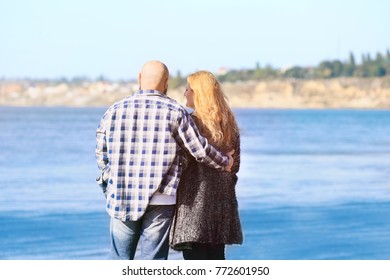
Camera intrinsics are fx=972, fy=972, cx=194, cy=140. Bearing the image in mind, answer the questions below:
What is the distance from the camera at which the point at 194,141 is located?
3324 mm

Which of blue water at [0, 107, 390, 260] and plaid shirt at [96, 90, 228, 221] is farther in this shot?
blue water at [0, 107, 390, 260]

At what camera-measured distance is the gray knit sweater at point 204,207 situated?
11.2 ft

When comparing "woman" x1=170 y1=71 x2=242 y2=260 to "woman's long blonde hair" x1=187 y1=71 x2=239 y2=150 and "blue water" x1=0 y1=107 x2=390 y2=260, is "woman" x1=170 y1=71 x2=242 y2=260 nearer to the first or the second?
"woman's long blonde hair" x1=187 y1=71 x2=239 y2=150

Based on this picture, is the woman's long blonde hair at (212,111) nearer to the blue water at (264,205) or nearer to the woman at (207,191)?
the woman at (207,191)

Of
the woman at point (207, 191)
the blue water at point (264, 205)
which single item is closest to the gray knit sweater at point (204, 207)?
the woman at point (207, 191)

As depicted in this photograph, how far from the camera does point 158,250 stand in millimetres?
3383

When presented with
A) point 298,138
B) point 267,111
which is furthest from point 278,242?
point 267,111

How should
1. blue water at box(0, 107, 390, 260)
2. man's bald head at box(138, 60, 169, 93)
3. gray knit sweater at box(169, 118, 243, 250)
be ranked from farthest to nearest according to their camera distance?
blue water at box(0, 107, 390, 260), gray knit sweater at box(169, 118, 243, 250), man's bald head at box(138, 60, 169, 93)

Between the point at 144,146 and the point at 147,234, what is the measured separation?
309mm

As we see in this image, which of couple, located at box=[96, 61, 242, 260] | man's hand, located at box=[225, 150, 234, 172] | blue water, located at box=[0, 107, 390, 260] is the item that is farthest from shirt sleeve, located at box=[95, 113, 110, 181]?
blue water, located at box=[0, 107, 390, 260]

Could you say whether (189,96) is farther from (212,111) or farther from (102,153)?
(102,153)

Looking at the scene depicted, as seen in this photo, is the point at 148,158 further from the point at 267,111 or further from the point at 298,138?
the point at 267,111

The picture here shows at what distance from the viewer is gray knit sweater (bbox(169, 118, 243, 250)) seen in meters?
3.42

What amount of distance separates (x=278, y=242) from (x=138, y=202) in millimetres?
7031
